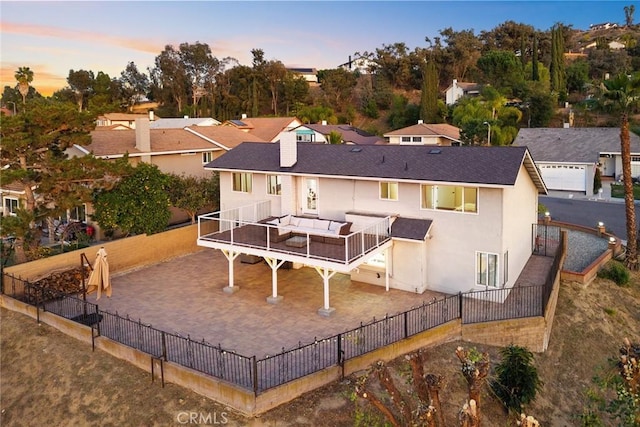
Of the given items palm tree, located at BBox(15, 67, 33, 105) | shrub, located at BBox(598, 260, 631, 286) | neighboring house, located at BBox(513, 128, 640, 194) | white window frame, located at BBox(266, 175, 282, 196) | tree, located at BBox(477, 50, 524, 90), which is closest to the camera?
shrub, located at BBox(598, 260, 631, 286)

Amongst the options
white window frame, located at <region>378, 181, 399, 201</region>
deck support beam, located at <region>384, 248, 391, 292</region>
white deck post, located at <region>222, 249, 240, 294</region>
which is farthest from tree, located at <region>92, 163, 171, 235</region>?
deck support beam, located at <region>384, 248, 391, 292</region>

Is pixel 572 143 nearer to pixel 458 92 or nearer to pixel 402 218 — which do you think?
pixel 458 92

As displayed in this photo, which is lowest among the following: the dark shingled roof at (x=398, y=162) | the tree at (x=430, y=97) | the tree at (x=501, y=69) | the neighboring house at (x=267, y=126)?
the dark shingled roof at (x=398, y=162)

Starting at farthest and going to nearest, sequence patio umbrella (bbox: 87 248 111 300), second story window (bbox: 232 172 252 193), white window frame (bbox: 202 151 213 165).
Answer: white window frame (bbox: 202 151 213 165), second story window (bbox: 232 172 252 193), patio umbrella (bbox: 87 248 111 300)

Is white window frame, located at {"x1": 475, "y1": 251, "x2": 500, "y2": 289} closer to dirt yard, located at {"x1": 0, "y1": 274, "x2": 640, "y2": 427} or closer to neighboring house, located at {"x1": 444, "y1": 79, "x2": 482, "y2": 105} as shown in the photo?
dirt yard, located at {"x1": 0, "y1": 274, "x2": 640, "y2": 427}

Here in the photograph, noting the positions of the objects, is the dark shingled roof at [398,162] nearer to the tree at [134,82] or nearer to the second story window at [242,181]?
the second story window at [242,181]

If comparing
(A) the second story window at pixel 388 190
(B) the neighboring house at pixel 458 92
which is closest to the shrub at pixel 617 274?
(A) the second story window at pixel 388 190
